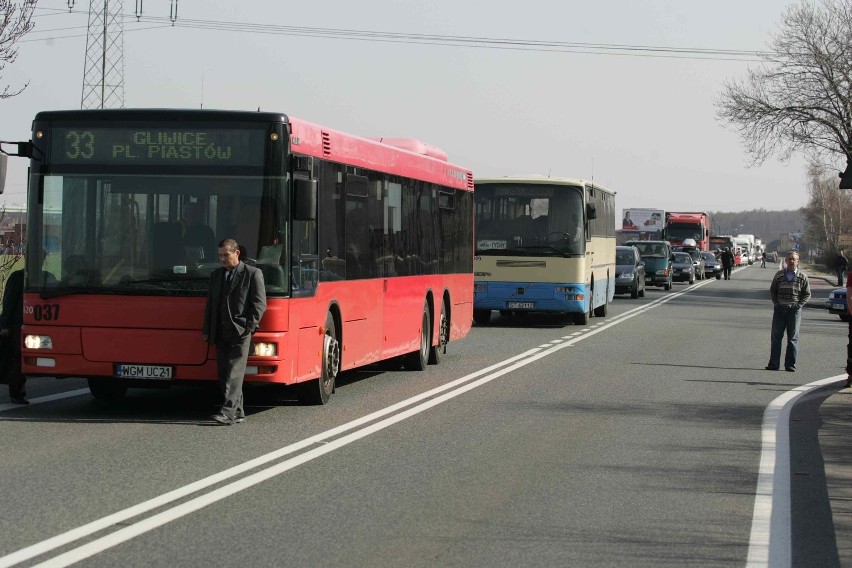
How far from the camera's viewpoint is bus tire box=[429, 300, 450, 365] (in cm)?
2031

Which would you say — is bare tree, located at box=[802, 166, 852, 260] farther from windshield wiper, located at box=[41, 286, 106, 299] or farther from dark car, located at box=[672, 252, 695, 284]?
windshield wiper, located at box=[41, 286, 106, 299]

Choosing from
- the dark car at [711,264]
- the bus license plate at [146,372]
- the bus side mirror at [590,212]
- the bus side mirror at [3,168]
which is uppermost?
the bus side mirror at [590,212]

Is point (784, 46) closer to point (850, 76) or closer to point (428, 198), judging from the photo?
point (850, 76)

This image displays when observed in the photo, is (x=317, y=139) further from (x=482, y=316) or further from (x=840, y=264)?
(x=840, y=264)

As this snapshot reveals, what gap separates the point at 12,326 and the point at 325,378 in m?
3.06

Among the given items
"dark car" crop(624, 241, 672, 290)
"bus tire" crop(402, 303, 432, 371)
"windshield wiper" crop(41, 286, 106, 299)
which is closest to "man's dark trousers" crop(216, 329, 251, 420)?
"windshield wiper" crop(41, 286, 106, 299)

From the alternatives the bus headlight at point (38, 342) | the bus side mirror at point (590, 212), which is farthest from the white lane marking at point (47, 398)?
the bus side mirror at point (590, 212)

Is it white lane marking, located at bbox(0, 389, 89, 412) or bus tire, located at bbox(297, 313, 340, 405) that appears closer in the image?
white lane marking, located at bbox(0, 389, 89, 412)

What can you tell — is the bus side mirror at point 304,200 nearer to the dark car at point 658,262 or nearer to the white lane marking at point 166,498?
the white lane marking at point 166,498

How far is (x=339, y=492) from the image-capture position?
366 inches

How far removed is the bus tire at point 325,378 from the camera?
47.3ft

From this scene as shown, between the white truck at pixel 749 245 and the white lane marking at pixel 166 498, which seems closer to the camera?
the white lane marking at pixel 166 498

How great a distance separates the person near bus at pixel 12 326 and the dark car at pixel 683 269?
59776 mm

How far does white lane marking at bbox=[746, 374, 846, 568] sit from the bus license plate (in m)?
5.23
